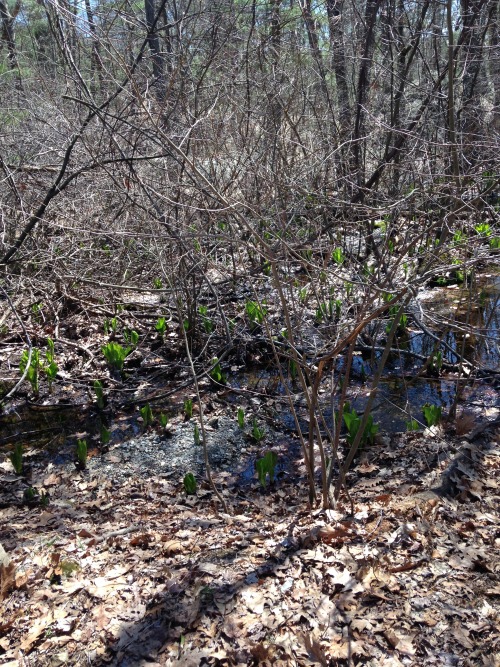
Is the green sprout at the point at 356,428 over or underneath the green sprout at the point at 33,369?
underneath

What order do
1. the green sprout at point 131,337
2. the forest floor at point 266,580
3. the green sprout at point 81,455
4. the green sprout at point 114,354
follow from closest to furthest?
the forest floor at point 266,580 < the green sprout at point 81,455 < the green sprout at point 114,354 < the green sprout at point 131,337

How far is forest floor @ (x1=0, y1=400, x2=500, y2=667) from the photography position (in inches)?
105

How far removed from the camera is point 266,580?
3.09 meters

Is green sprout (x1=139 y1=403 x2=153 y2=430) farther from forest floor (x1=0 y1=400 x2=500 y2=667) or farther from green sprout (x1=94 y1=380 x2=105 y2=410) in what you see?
forest floor (x1=0 y1=400 x2=500 y2=667)

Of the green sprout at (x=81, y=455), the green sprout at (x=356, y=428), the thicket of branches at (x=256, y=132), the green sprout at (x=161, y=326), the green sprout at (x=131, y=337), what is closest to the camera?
the green sprout at (x=356, y=428)

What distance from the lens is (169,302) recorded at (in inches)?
305

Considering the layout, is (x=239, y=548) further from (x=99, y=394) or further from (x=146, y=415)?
(x=99, y=394)

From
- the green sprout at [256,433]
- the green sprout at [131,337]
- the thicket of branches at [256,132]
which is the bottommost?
the green sprout at [256,433]

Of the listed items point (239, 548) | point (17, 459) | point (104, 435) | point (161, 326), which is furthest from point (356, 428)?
point (161, 326)

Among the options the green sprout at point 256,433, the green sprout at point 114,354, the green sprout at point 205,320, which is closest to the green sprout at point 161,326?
the green sprout at point 205,320

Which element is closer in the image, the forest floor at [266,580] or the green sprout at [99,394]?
the forest floor at [266,580]

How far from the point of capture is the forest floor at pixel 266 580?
2672 mm

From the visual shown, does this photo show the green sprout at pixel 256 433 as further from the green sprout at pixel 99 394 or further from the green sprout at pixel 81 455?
the green sprout at pixel 99 394

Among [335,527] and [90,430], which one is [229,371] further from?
[335,527]
